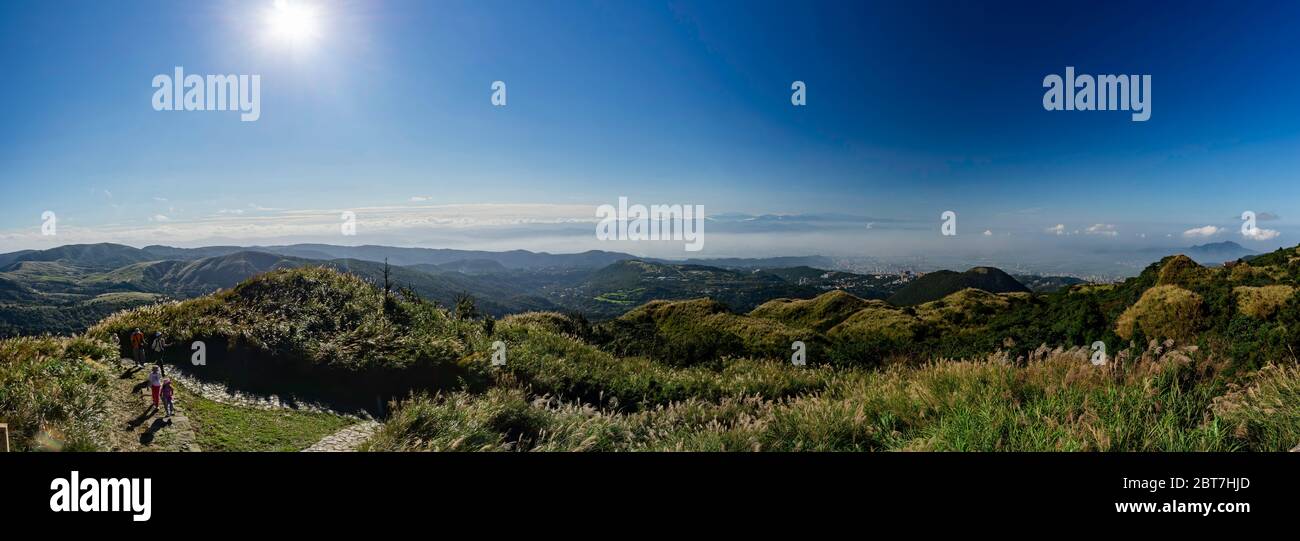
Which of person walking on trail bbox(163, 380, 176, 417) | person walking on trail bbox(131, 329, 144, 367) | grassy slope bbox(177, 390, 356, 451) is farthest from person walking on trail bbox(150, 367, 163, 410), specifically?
person walking on trail bbox(131, 329, 144, 367)

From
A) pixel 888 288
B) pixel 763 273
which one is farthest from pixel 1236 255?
pixel 763 273

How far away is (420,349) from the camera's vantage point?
8.20 metres

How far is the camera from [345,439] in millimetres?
5180

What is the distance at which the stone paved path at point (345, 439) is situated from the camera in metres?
4.83

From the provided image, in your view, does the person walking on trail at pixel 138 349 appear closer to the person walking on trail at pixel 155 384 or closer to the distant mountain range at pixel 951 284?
the person walking on trail at pixel 155 384

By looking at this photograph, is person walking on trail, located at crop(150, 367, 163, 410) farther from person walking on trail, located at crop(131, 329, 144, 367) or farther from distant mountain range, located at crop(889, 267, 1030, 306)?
distant mountain range, located at crop(889, 267, 1030, 306)

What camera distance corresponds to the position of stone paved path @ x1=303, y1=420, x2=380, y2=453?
4.83 m

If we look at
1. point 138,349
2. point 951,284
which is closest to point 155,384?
point 138,349

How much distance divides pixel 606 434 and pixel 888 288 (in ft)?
263
